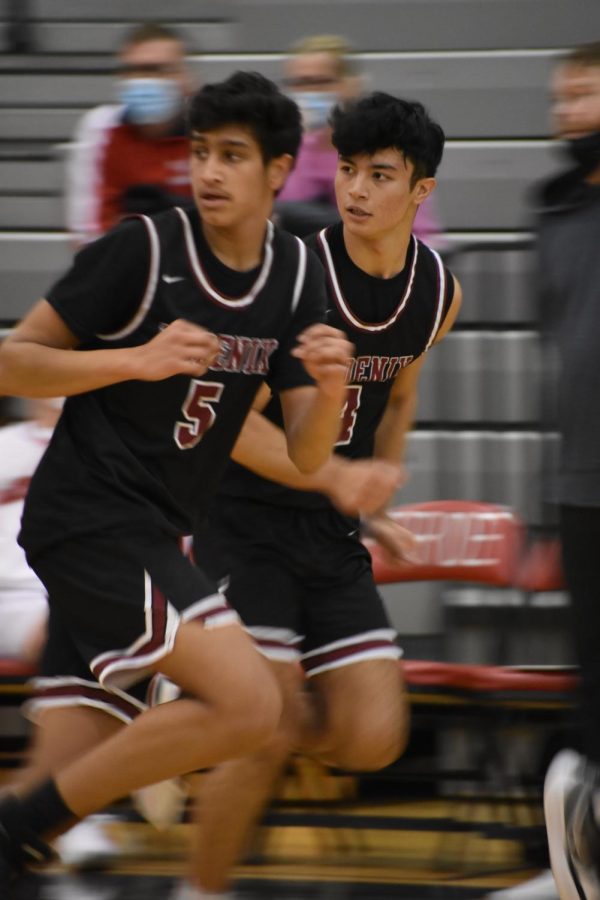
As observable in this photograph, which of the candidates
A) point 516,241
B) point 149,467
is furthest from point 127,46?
point 149,467

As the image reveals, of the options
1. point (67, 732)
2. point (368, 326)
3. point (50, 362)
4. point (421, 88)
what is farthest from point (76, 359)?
point (421, 88)

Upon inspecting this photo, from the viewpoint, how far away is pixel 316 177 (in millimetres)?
5250

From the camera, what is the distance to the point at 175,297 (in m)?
3.32

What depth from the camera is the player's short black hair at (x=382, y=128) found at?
3932 mm

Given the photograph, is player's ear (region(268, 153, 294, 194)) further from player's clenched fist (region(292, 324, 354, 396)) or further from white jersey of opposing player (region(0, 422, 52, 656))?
white jersey of opposing player (region(0, 422, 52, 656))

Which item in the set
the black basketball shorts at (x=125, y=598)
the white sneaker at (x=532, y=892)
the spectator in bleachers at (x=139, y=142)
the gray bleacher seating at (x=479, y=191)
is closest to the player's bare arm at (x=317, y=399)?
the black basketball shorts at (x=125, y=598)

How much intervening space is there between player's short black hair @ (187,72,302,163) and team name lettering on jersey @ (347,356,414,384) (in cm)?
67

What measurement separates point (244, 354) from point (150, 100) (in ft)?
6.70

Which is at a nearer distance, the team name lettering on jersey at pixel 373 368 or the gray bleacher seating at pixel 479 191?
the team name lettering on jersey at pixel 373 368

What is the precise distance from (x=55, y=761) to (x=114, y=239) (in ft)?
3.73

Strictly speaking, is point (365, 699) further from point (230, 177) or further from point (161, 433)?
point (230, 177)

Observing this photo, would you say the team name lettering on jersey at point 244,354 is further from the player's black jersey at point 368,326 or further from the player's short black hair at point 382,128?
the player's short black hair at point 382,128

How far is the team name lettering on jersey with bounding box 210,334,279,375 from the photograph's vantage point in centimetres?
337

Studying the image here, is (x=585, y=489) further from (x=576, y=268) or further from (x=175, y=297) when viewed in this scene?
(x=175, y=297)
